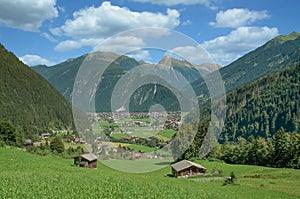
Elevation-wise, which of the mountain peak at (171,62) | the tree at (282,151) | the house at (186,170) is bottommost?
the house at (186,170)

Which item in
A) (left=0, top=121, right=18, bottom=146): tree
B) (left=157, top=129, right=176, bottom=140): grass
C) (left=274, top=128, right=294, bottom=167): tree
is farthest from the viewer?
(left=0, top=121, right=18, bottom=146): tree

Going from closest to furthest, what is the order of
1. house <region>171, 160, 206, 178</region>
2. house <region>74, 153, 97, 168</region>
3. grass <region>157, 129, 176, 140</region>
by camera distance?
grass <region>157, 129, 176, 140</region> < house <region>171, 160, 206, 178</region> < house <region>74, 153, 97, 168</region>

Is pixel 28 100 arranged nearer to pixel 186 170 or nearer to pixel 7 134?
pixel 7 134

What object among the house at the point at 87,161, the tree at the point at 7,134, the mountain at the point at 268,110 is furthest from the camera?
the mountain at the point at 268,110

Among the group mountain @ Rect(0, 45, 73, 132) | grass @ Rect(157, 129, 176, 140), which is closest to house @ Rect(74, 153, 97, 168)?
grass @ Rect(157, 129, 176, 140)

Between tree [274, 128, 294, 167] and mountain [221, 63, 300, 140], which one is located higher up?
mountain [221, 63, 300, 140]

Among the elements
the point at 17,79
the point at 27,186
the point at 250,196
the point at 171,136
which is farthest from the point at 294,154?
the point at 17,79

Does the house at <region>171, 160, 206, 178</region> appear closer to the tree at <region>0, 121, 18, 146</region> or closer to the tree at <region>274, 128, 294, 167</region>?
the tree at <region>274, 128, 294, 167</region>

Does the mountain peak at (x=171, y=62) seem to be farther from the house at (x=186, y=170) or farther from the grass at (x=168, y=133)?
the house at (x=186, y=170)

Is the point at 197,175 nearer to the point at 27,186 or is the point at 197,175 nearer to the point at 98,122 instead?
the point at 98,122

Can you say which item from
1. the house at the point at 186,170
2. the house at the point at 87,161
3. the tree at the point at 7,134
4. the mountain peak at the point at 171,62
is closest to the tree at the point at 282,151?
the house at the point at 186,170
